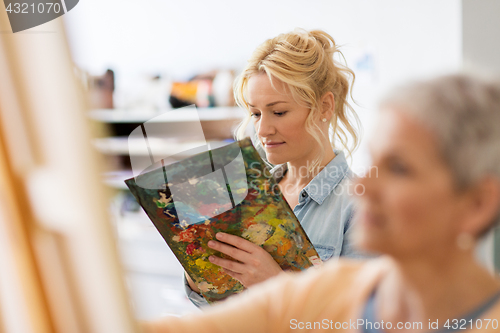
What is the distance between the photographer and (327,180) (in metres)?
0.70

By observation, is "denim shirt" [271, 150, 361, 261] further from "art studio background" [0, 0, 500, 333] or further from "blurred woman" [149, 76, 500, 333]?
"blurred woman" [149, 76, 500, 333]

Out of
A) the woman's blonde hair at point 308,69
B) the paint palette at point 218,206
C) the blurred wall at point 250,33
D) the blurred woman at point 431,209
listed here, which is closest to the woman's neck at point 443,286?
the blurred woman at point 431,209

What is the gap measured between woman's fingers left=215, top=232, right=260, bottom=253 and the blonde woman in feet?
0.45

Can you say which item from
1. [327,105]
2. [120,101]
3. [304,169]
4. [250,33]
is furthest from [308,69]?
[120,101]

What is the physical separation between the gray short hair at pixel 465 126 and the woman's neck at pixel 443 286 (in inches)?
2.5

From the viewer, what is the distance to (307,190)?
0.70 m

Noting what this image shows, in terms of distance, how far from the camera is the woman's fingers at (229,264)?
0.53 metres

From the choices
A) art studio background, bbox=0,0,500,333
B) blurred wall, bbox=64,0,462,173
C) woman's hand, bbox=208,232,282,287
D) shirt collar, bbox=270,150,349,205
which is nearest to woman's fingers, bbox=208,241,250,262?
woman's hand, bbox=208,232,282,287

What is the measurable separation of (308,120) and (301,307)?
1.27 feet

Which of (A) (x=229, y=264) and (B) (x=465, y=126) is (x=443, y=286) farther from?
(A) (x=229, y=264)

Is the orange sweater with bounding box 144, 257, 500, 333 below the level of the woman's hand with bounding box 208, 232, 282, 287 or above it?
above

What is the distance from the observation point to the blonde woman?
0.65m

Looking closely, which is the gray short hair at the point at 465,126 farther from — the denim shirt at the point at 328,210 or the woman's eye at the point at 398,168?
the denim shirt at the point at 328,210

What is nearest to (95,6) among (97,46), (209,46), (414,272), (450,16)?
(97,46)
